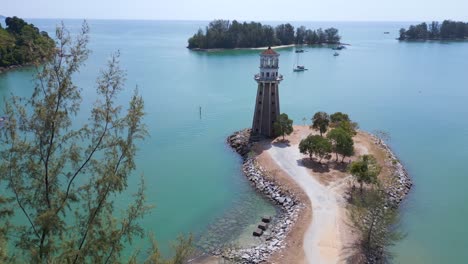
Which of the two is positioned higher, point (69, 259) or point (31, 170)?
point (31, 170)

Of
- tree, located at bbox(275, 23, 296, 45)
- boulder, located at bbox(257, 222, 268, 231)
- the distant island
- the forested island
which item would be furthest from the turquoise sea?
tree, located at bbox(275, 23, 296, 45)

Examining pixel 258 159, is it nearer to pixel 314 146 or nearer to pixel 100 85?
pixel 314 146

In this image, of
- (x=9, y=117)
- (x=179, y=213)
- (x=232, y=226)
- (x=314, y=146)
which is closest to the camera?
(x=9, y=117)

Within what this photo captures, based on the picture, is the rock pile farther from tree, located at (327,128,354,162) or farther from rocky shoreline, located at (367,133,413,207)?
tree, located at (327,128,354,162)

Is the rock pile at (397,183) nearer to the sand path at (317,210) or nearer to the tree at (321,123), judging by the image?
the sand path at (317,210)

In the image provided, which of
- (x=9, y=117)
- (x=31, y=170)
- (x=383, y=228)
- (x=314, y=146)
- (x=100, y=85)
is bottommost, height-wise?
(x=383, y=228)

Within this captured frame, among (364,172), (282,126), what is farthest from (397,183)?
(282,126)

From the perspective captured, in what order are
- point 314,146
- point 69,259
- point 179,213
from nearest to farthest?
1. point 69,259
2. point 179,213
3. point 314,146

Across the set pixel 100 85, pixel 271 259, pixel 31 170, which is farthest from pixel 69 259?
pixel 271 259
